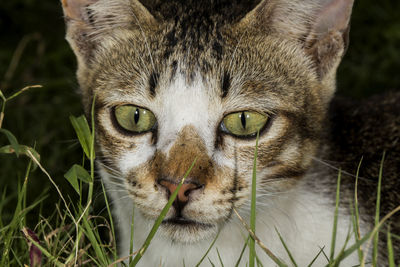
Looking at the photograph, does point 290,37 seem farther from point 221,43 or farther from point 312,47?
point 221,43

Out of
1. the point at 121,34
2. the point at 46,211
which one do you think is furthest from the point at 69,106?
the point at 121,34

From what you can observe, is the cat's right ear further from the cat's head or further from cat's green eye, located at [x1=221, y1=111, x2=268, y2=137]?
cat's green eye, located at [x1=221, y1=111, x2=268, y2=137]

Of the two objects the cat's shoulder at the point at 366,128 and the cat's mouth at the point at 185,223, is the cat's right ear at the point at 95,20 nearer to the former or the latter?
the cat's mouth at the point at 185,223

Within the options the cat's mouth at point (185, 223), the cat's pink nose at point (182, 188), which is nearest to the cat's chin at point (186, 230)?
the cat's mouth at point (185, 223)

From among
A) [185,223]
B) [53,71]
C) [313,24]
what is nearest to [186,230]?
[185,223]

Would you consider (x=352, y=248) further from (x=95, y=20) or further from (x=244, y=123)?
(x=95, y=20)

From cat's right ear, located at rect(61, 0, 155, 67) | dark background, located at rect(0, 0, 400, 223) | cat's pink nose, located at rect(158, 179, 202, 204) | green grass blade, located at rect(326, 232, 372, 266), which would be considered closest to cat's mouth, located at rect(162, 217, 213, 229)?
cat's pink nose, located at rect(158, 179, 202, 204)
